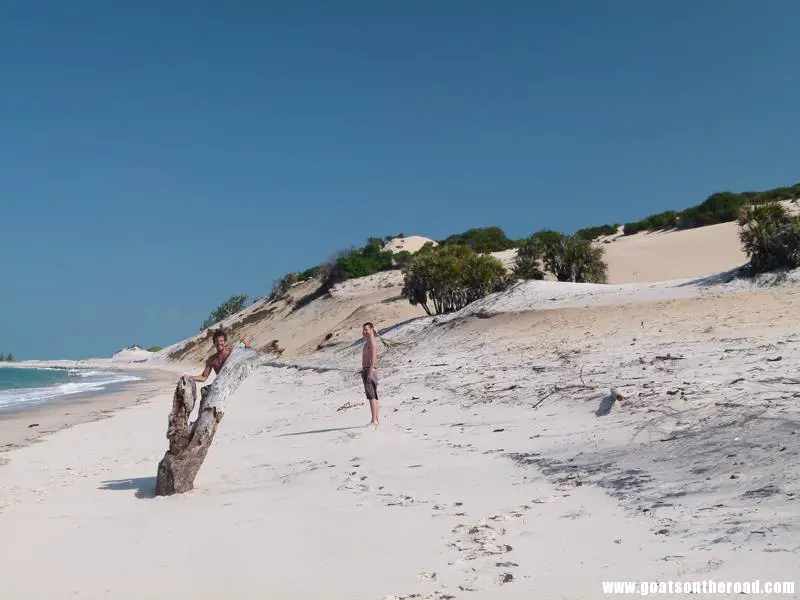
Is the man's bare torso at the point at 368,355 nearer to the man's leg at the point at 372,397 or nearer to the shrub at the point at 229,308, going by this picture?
the man's leg at the point at 372,397

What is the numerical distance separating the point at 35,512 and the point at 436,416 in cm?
555

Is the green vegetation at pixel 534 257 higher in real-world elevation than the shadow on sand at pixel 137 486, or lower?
higher

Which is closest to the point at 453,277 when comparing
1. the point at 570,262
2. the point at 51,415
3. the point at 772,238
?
the point at 570,262

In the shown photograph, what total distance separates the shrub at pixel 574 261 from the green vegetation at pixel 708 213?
2220 cm

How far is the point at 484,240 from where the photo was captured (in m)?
62.1

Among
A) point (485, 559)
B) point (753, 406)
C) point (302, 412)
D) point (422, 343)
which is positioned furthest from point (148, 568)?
point (422, 343)

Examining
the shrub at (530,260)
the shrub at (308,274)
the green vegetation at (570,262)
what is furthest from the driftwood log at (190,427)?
the shrub at (308,274)

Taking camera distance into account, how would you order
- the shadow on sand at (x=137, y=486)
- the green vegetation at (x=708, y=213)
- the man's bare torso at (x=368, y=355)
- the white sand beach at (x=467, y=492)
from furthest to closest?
1. the green vegetation at (x=708, y=213)
2. the man's bare torso at (x=368, y=355)
3. the shadow on sand at (x=137, y=486)
4. the white sand beach at (x=467, y=492)

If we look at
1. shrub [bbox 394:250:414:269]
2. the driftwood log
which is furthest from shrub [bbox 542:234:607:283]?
the driftwood log

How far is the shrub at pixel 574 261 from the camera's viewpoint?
30.4 m

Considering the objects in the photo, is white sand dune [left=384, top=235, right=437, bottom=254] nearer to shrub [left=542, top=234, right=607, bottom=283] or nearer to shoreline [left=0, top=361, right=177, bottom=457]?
shrub [left=542, top=234, right=607, bottom=283]

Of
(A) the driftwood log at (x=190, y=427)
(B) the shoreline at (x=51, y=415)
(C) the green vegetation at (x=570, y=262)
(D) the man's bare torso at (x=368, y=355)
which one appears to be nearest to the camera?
→ (A) the driftwood log at (x=190, y=427)

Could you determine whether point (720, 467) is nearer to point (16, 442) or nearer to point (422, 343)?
point (16, 442)

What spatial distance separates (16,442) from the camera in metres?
13.2
